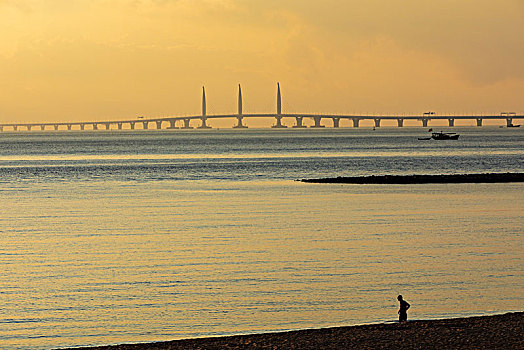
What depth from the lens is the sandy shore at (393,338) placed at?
15711 millimetres

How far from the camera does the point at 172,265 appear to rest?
91.1ft

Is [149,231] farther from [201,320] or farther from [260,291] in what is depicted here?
[201,320]

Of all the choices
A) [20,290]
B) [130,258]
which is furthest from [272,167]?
[20,290]

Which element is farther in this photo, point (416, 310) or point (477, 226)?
point (477, 226)

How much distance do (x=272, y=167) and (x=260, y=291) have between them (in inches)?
2898

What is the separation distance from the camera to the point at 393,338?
643 inches

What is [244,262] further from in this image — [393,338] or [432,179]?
[432,179]

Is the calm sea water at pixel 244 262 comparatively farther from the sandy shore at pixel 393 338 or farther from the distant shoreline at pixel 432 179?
the distant shoreline at pixel 432 179

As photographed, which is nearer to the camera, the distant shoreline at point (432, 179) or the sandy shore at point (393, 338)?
the sandy shore at point (393, 338)

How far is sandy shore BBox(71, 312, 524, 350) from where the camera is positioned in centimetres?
1571

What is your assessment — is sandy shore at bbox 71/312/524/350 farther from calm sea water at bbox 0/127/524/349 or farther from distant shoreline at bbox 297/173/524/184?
Answer: distant shoreline at bbox 297/173/524/184

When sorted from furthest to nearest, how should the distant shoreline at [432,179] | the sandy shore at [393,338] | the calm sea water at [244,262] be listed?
the distant shoreline at [432,179] < the calm sea water at [244,262] < the sandy shore at [393,338]

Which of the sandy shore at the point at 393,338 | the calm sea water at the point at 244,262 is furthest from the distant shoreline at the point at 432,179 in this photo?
the sandy shore at the point at 393,338

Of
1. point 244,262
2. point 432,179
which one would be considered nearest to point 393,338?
point 244,262
